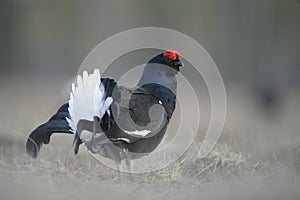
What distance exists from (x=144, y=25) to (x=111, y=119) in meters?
4.83

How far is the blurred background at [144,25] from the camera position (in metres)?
5.28

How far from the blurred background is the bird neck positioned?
2.34 meters

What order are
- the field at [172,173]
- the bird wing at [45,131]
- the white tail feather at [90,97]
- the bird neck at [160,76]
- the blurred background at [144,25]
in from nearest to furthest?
1. the field at [172,173]
2. the white tail feather at [90,97]
3. the bird wing at [45,131]
4. the bird neck at [160,76]
5. the blurred background at [144,25]

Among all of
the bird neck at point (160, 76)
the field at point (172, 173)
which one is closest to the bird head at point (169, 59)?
the bird neck at point (160, 76)

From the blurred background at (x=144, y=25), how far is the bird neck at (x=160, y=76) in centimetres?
234

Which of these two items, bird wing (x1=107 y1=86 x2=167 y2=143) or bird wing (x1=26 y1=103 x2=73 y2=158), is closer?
bird wing (x1=107 y1=86 x2=167 y2=143)

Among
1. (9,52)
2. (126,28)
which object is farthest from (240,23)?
(9,52)

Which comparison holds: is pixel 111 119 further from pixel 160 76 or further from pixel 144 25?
pixel 144 25

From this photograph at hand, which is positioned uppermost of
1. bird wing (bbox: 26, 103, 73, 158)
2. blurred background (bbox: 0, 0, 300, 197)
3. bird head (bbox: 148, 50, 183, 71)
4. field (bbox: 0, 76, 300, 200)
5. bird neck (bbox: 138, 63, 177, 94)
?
blurred background (bbox: 0, 0, 300, 197)

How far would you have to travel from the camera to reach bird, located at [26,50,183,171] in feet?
6.34

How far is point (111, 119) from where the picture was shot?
1.93 metres

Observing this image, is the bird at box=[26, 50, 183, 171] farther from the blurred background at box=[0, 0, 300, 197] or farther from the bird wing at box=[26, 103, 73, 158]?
the blurred background at box=[0, 0, 300, 197]

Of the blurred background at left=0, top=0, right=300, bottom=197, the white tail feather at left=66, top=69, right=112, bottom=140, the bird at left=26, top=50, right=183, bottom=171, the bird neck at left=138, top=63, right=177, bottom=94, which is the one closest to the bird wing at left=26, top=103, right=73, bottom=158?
the bird at left=26, top=50, right=183, bottom=171

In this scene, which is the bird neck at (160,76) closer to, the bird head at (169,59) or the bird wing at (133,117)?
the bird head at (169,59)
